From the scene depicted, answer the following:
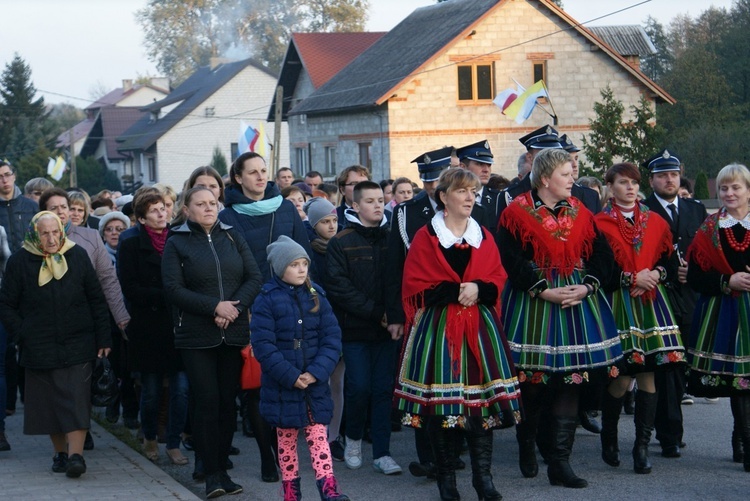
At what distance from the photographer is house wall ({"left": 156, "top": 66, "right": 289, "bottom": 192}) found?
63344mm

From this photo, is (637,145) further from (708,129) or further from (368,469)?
(368,469)

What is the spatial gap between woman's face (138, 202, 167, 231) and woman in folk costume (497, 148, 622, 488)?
269 centimetres

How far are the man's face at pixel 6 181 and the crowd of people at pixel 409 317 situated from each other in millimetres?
1415

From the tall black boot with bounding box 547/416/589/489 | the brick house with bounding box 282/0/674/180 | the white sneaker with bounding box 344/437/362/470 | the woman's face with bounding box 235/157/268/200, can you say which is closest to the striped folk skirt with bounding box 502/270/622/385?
the tall black boot with bounding box 547/416/589/489

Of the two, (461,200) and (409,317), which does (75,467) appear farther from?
(461,200)

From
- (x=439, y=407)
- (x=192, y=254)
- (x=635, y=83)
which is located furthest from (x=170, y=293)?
(x=635, y=83)

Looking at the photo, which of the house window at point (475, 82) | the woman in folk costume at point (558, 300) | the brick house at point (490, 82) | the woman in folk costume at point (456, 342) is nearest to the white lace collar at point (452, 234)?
the woman in folk costume at point (456, 342)

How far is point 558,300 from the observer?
6.96 meters

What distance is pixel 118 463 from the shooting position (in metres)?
8.45

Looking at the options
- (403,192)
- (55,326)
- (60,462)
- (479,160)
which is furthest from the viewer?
(403,192)

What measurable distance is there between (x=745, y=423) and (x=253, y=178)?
11.9 feet

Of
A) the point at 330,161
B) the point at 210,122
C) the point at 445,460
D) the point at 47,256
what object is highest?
the point at 210,122

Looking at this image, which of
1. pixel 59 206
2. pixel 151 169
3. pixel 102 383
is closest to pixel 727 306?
pixel 102 383

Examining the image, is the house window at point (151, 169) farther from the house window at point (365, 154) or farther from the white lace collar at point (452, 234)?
the white lace collar at point (452, 234)
